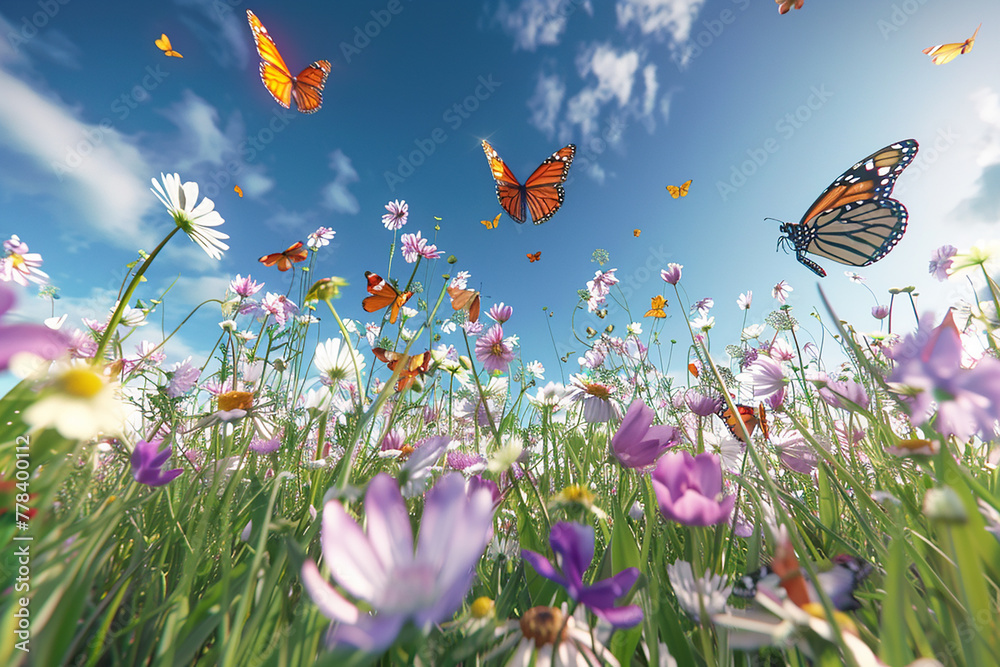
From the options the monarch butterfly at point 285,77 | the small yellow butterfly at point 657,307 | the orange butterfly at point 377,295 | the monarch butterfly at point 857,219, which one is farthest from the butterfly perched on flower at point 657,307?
the monarch butterfly at point 285,77

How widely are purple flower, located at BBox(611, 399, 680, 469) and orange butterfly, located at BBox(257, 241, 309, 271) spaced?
1.69 meters

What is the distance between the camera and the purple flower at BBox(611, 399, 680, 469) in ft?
1.87

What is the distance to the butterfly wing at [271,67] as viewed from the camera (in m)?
2.82

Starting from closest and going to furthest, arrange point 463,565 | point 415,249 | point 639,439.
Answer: point 463,565 < point 639,439 < point 415,249

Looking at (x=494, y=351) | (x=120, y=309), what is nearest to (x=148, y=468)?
(x=120, y=309)

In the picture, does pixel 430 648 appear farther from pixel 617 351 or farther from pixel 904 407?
pixel 617 351

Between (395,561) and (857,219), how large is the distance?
13.0 ft

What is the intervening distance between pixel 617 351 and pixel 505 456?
231 cm

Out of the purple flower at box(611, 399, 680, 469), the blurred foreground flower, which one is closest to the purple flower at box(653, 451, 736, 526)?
the purple flower at box(611, 399, 680, 469)

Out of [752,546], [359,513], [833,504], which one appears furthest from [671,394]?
[359,513]

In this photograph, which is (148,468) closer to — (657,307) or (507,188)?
(657,307)

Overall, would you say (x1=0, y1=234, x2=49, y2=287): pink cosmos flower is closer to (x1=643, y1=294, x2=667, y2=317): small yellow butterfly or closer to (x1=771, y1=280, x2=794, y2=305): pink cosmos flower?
(x1=643, y1=294, x2=667, y2=317): small yellow butterfly

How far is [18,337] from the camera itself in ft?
0.80

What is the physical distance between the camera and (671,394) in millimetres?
1921
